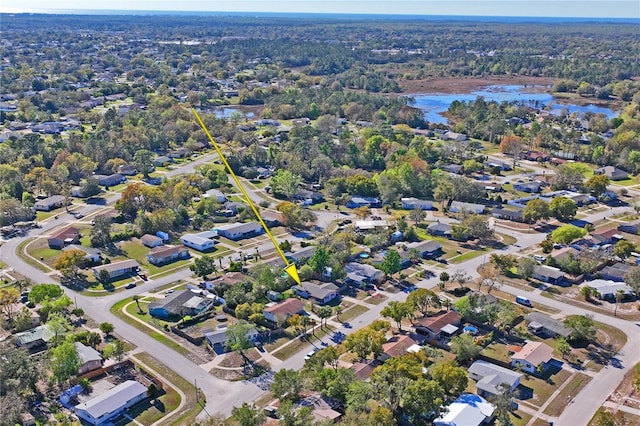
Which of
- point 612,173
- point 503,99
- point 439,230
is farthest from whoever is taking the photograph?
point 503,99

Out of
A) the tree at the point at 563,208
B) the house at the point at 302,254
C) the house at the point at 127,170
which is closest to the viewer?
the house at the point at 302,254

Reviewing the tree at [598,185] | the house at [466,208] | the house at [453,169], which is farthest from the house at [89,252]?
the tree at [598,185]

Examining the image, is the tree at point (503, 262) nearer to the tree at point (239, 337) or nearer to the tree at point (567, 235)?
the tree at point (567, 235)

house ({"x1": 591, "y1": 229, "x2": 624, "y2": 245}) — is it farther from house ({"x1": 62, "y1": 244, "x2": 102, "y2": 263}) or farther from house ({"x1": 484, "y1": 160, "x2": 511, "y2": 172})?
house ({"x1": 62, "y1": 244, "x2": 102, "y2": 263})

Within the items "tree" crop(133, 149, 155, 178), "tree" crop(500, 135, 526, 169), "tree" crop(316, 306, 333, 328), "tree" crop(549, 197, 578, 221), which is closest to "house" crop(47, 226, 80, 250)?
"tree" crop(133, 149, 155, 178)

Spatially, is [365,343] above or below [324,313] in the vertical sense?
above

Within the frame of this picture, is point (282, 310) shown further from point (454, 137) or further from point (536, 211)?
point (454, 137)

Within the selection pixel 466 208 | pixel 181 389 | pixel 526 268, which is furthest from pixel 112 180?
pixel 526 268
